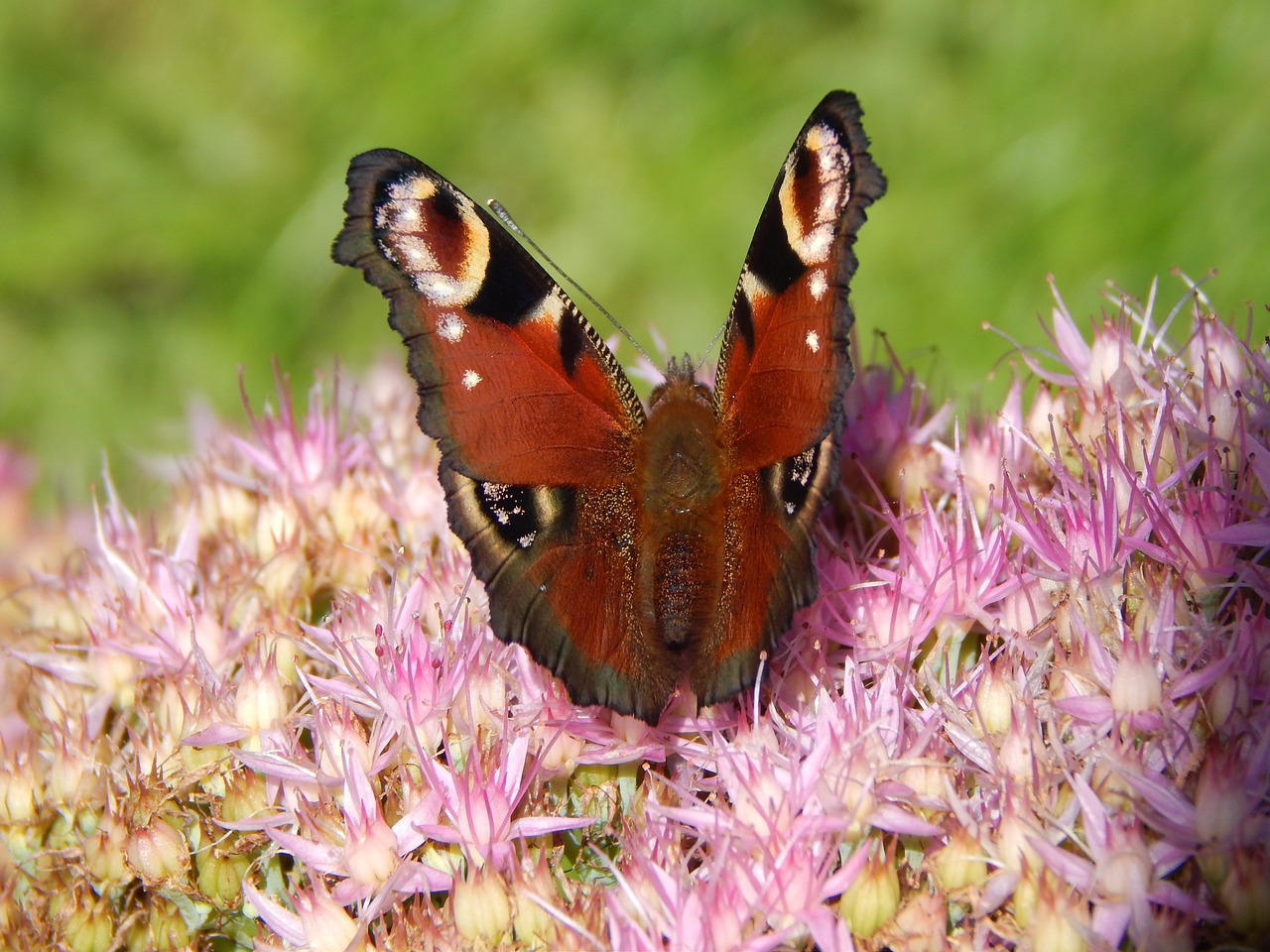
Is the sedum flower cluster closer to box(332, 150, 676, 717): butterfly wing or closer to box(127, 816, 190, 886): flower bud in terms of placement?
box(127, 816, 190, 886): flower bud

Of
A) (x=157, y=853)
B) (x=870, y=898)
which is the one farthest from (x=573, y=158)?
(x=870, y=898)

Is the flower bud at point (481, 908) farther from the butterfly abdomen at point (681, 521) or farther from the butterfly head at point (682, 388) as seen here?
the butterfly head at point (682, 388)

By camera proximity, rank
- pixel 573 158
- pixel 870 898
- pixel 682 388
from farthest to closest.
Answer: pixel 573 158 < pixel 682 388 < pixel 870 898

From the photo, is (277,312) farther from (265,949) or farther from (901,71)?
(265,949)

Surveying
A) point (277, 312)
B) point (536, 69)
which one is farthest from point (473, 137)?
point (277, 312)

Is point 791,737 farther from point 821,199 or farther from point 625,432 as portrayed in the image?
point 821,199
